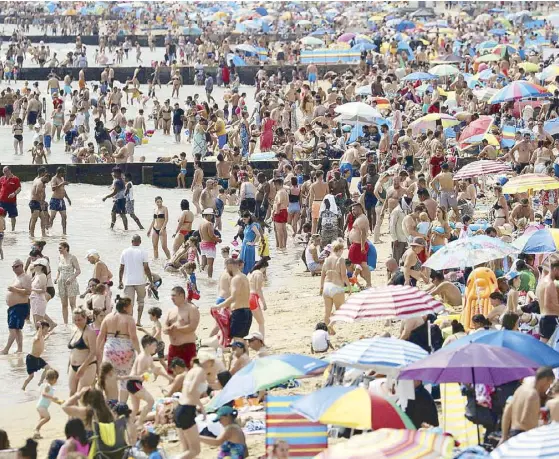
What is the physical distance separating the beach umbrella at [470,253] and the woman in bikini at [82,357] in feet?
10.8

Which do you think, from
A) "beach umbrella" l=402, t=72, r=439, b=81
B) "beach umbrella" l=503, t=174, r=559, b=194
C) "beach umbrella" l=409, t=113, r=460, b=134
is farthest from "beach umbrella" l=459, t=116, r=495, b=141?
"beach umbrella" l=402, t=72, r=439, b=81

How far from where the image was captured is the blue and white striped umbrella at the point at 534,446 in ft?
21.3

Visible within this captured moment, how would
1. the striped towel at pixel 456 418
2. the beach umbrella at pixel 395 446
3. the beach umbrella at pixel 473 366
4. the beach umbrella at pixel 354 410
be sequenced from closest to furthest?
the beach umbrella at pixel 395 446 < the beach umbrella at pixel 354 410 < the beach umbrella at pixel 473 366 < the striped towel at pixel 456 418

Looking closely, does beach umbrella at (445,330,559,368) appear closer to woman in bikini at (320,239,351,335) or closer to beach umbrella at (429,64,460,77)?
woman in bikini at (320,239,351,335)

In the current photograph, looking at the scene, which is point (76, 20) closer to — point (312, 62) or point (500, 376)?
point (312, 62)

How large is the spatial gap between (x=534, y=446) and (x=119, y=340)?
15.5 ft

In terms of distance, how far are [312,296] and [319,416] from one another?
784cm

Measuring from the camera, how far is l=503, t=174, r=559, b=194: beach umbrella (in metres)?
15.1

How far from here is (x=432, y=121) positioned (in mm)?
24766

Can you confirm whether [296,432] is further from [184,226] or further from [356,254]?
[184,226]

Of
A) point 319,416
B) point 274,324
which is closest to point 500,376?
point 319,416

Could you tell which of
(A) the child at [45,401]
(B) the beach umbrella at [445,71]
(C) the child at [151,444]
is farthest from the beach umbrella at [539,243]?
(B) the beach umbrella at [445,71]

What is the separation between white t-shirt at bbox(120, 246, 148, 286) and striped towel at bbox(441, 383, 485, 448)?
17.1 feet

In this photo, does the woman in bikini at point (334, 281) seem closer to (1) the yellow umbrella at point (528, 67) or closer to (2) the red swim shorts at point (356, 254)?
(2) the red swim shorts at point (356, 254)
